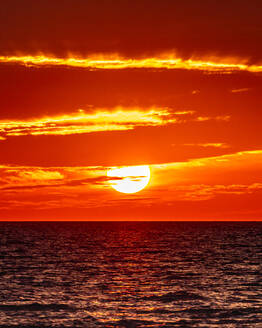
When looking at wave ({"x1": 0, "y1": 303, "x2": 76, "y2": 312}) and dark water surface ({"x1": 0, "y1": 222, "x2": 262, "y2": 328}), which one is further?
wave ({"x1": 0, "y1": 303, "x2": 76, "y2": 312})

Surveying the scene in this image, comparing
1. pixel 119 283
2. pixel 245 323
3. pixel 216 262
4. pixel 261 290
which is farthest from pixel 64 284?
pixel 216 262

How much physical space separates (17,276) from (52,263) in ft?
49.3

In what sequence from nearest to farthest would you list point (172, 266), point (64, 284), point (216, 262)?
point (64, 284) → point (172, 266) → point (216, 262)

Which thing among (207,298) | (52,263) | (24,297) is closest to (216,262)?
(52,263)

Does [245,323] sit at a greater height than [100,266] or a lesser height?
lesser

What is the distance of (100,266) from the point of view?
6322 cm

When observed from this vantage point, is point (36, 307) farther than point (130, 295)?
No

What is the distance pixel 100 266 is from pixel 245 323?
35275 mm

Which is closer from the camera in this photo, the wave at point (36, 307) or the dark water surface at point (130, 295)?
the dark water surface at point (130, 295)

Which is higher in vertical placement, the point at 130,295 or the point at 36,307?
the point at 130,295

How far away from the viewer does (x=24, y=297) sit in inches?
1507

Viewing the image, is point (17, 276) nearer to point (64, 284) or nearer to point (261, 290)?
point (64, 284)

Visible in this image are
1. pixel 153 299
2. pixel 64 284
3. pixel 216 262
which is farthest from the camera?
pixel 216 262

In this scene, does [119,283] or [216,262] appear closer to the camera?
[119,283]
